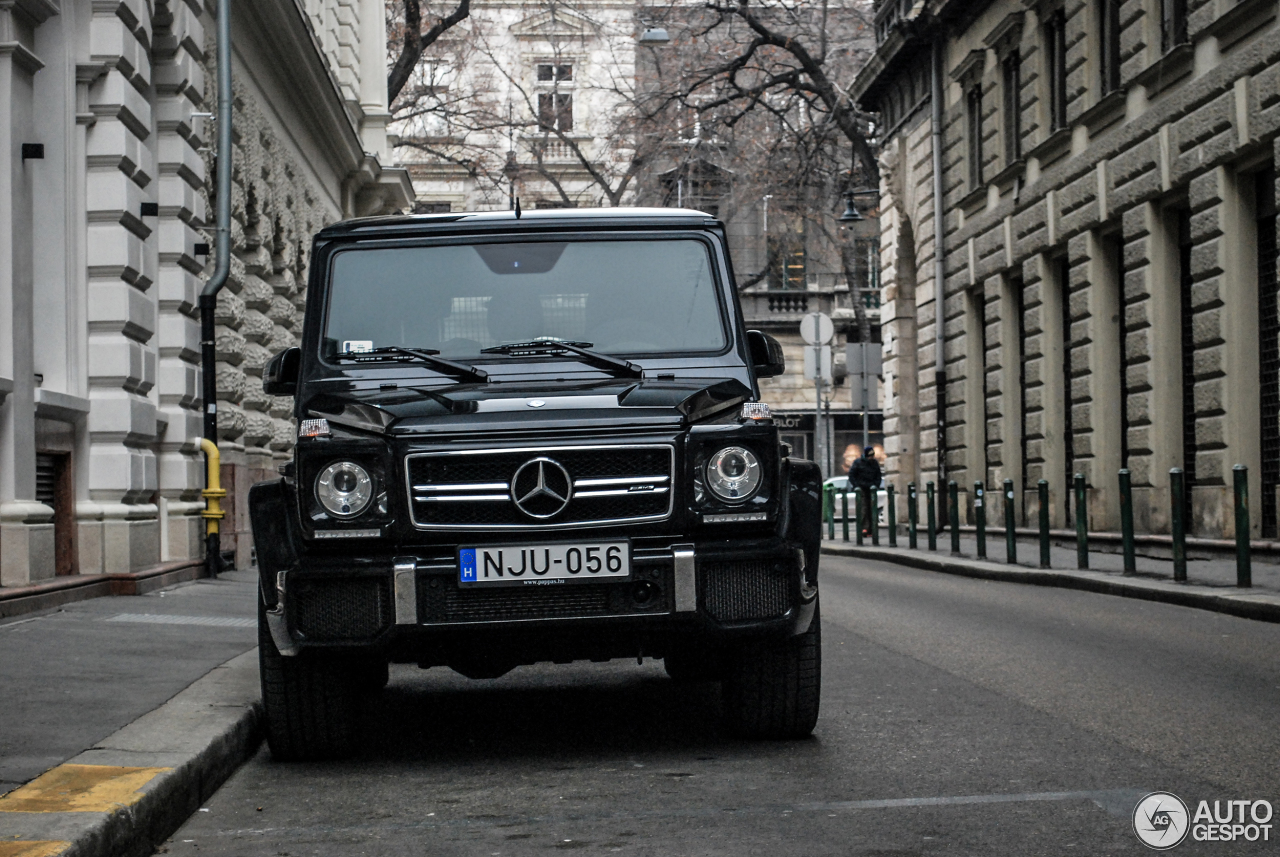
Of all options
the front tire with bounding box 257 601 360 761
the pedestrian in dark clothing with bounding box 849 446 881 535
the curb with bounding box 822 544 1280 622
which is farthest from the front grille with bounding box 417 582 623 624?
the pedestrian in dark clothing with bounding box 849 446 881 535

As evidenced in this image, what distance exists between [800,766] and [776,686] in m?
0.46

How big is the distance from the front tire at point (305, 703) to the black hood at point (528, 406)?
Result: 31.3 inches

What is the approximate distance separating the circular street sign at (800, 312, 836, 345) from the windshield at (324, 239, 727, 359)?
24166mm

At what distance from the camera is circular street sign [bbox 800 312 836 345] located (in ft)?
103

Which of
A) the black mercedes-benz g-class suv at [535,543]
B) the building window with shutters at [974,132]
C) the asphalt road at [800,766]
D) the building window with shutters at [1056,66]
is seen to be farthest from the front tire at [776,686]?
the building window with shutters at [974,132]

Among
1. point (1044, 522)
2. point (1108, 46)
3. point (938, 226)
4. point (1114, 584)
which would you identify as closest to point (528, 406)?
point (1114, 584)

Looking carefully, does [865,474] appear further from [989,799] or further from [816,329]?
[989,799]

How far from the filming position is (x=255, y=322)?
68.3ft

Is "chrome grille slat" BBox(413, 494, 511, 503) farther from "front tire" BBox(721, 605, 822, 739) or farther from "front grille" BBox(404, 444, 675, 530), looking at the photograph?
"front tire" BBox(721, 605, 822, 739)

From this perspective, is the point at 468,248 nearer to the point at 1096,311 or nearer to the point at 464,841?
the point at 464,841

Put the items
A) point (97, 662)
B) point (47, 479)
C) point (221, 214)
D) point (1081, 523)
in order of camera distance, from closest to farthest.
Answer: point (97, 662)
point (47, 479)
point (221, 214)
point (1081, 523)

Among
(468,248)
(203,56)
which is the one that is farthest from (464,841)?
(203,56)

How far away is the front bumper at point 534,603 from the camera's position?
19.4 feet

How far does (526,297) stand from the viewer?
7.25m
